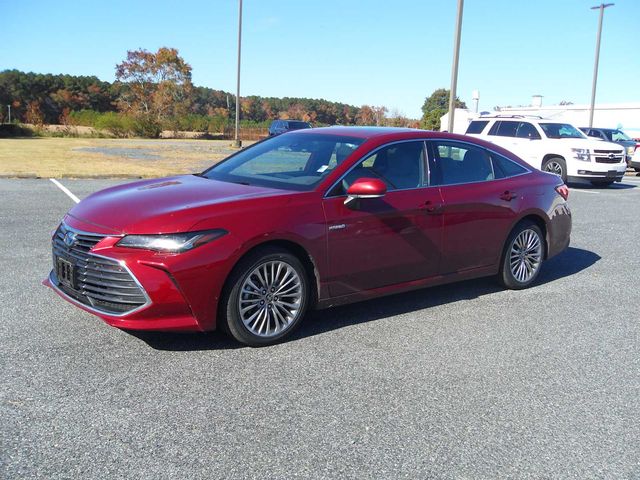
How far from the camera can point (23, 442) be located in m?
3.14

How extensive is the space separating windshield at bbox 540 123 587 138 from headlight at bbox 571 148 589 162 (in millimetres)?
868

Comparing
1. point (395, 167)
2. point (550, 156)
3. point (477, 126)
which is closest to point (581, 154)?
point (550, 156)

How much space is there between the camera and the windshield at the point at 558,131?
17.9 meters

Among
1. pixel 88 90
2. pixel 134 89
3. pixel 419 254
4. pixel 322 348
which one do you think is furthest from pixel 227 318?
pixel 88 90

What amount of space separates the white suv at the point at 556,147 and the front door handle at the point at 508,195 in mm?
11935

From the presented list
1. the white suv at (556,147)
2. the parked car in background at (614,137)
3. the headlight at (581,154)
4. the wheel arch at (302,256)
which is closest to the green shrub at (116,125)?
the parked car in background at (614,137)

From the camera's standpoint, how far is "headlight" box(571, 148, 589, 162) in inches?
675

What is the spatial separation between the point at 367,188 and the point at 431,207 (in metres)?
0.93

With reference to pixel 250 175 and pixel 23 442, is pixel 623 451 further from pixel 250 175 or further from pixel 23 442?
pixel 250 175

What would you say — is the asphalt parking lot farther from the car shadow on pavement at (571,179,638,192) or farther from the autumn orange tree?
the autumn orange tree

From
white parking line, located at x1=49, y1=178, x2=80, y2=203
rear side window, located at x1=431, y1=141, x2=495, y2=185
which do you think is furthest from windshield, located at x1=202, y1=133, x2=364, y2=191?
white parking line, located at x1=49, y1=178, x2=80, y2=203

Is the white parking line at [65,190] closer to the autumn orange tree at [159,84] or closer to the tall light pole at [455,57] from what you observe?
the tall light pole at [455,57]

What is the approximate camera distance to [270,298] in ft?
15.1

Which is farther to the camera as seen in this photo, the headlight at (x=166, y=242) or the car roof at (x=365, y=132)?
the car roof at (x=365, y=132)
